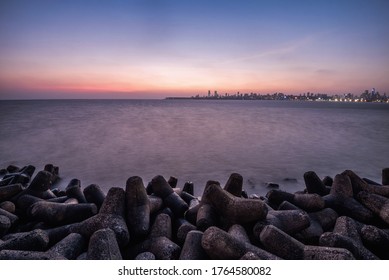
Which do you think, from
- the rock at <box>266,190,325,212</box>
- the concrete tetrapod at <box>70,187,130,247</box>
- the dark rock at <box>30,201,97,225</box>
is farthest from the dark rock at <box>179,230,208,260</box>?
the rock at <box>266,190,325,212</box>

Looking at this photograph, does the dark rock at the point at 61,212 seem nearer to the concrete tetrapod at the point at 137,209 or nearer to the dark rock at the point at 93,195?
the dark rock at the point at 93,195

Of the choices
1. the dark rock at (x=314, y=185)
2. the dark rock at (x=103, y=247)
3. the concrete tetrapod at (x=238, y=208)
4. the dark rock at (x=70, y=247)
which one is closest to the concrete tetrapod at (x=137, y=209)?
the dark rock at (x=70, y=247)

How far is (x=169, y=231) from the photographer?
297 centimetres

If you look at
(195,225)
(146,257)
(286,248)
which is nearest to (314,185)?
(195,225)

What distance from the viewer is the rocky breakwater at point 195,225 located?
2275 mm

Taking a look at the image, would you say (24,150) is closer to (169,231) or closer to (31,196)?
(31,196)

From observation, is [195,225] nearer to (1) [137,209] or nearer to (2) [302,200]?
(1) [137,209]

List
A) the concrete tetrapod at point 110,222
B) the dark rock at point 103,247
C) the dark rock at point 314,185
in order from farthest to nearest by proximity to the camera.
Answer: the dark rock at point 314,185
the concrete tetrapod at point 110,222
the dark rock at point 103,247

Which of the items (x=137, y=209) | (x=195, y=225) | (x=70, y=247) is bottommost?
(x=195, y=225)

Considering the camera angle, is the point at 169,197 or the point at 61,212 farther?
the point at 169,197

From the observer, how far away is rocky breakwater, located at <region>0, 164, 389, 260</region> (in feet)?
7.47

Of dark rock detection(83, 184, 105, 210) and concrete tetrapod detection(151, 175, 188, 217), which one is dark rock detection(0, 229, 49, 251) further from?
concrete tetrapod detection(151, 175, 188, 217)

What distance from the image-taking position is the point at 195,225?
324cm
